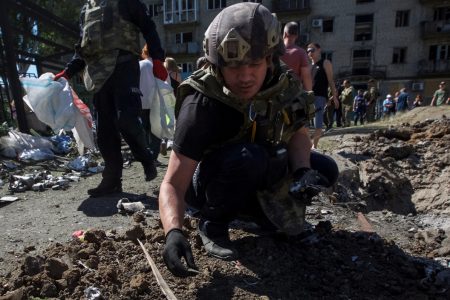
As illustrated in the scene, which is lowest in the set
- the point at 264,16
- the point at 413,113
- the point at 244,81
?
the point at 413,113

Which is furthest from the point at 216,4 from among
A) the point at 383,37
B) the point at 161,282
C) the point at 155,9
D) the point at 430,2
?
the point at 161,282

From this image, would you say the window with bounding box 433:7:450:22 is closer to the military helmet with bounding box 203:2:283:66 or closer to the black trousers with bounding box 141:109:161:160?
the black trousers with bounding box 141:109:161:160

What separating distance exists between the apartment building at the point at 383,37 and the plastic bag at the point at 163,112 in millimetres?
24657

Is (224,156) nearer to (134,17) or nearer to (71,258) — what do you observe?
(71,258)

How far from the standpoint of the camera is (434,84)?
93.1ft

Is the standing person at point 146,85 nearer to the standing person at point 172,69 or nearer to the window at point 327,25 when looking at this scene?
the standing person at point 172,69

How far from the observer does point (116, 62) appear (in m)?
3.26

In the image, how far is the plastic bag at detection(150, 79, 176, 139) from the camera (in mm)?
4645

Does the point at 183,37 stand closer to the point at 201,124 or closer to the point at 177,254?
the point at 201,124

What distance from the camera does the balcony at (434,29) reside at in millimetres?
27422

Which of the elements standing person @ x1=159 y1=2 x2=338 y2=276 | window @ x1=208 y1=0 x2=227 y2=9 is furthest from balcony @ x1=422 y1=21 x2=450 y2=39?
standing person @ x1=159 y1=2 x2=338 y2=276

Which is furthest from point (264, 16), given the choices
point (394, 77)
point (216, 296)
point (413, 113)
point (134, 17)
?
point (394, 77)

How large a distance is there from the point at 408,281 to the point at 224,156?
1.16 meters

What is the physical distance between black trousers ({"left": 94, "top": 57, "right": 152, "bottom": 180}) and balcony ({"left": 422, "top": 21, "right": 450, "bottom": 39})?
29326mm
